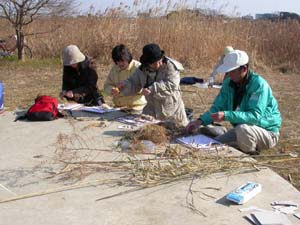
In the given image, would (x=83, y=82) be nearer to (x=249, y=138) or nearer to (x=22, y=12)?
(x=249, y=138)

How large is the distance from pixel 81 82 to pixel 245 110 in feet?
7.32

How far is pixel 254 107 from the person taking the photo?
Result: 3.95 meters

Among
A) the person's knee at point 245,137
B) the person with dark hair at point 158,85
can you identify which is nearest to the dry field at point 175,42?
the person with dark hair at point 158,85

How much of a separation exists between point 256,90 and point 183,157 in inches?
38.1

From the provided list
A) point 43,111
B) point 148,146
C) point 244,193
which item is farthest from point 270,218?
point 43,111

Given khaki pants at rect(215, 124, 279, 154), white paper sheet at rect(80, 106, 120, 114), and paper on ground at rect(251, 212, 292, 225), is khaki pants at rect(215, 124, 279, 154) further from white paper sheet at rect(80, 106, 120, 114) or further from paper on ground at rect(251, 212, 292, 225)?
paper on ground at rect(251, 212, 292, 225)

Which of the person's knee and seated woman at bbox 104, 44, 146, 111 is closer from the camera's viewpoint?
the person's knee

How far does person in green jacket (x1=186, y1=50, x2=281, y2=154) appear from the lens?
388 centimetres

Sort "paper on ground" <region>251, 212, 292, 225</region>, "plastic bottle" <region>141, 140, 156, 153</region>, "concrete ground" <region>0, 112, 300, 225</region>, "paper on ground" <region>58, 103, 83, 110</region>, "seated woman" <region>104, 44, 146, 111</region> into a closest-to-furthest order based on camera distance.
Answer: "paper on ground" <region>251, 212, 292, 225</region> → "concrete ground" <region>0, 112, 300, 225</region> → "plastic bottle" <region>141, 140, 156, 153</region> → "paper on ground" <region>58, 103, 83, 110</region> → "seated woman" <region>104, 44, 146, 111</region>

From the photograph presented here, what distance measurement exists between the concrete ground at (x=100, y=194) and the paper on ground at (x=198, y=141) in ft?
1.84

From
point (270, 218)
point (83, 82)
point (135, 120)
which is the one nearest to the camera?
point (270, 218)

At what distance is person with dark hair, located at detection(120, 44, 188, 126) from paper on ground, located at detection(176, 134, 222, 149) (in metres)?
0.63

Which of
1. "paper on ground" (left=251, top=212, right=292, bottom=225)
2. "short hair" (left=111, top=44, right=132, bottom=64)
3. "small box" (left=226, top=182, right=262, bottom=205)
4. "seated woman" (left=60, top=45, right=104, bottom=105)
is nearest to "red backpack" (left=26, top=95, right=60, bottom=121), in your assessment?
"seated woman" (left=60, top=45, right=104, bottom=105)

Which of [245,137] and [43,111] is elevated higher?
[245,137]
